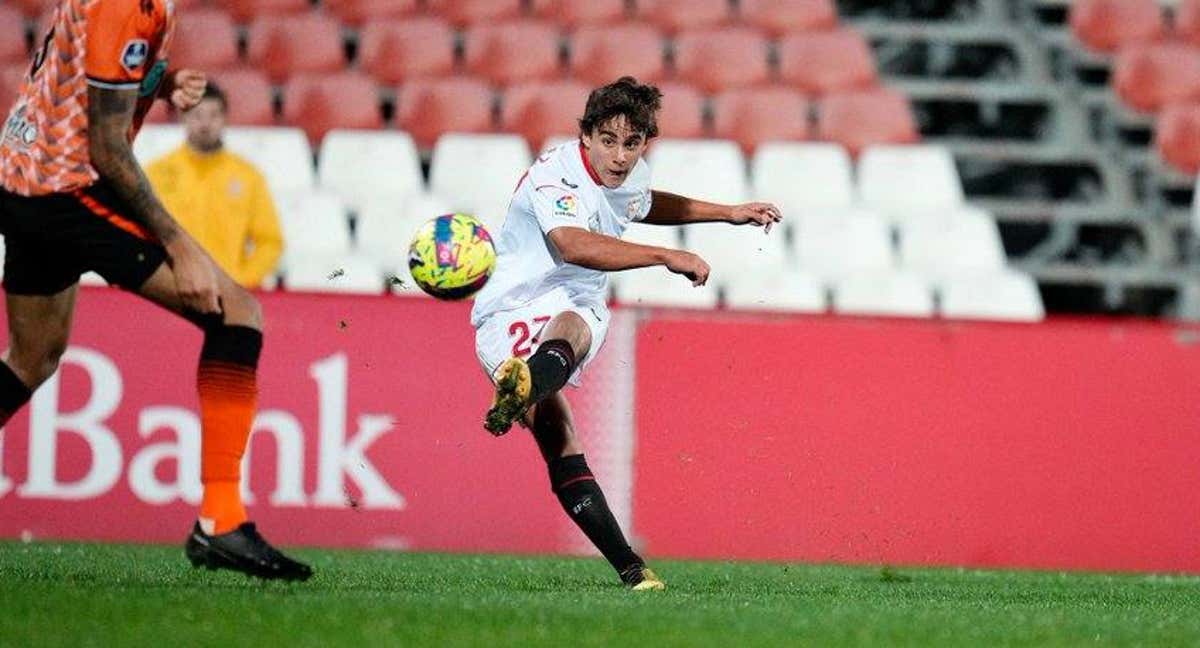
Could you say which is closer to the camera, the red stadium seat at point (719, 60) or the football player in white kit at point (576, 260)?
the football player in white kit at point (576, 260)

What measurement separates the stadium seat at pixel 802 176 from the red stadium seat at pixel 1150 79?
2.63m

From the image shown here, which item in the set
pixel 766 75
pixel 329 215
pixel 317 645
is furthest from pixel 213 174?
pixel 317 645

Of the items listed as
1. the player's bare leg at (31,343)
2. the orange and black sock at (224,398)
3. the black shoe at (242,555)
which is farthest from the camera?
the player's bare leg at (31,343)

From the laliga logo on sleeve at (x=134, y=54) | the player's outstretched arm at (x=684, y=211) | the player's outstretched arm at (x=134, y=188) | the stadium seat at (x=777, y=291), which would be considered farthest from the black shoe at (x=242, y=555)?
the stadium seat at (x=777, y=291)

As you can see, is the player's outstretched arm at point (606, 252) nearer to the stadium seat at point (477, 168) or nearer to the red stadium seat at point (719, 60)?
the stadium seat at point (477, 168)

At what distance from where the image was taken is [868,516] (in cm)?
934

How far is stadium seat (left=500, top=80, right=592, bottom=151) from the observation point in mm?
12773

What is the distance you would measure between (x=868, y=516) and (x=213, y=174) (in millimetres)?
3658

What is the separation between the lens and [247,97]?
1279cm

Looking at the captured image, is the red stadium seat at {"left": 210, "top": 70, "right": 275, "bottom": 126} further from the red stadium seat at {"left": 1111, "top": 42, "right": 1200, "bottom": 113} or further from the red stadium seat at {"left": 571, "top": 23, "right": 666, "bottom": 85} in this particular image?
the red stadium seat at {"left": 1111, "top": 42, "right": 1200, "bottom": 113}

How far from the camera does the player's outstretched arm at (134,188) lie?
568 cm

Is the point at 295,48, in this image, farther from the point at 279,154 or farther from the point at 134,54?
the point at 134,54

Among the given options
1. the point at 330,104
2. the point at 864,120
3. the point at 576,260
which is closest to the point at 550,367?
the point at 576,260

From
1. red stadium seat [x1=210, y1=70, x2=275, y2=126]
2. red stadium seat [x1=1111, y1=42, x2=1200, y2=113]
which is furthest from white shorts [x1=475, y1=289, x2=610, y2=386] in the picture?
red stadium seat [x1=1111, y1=42, x2=1200, y2=113]
